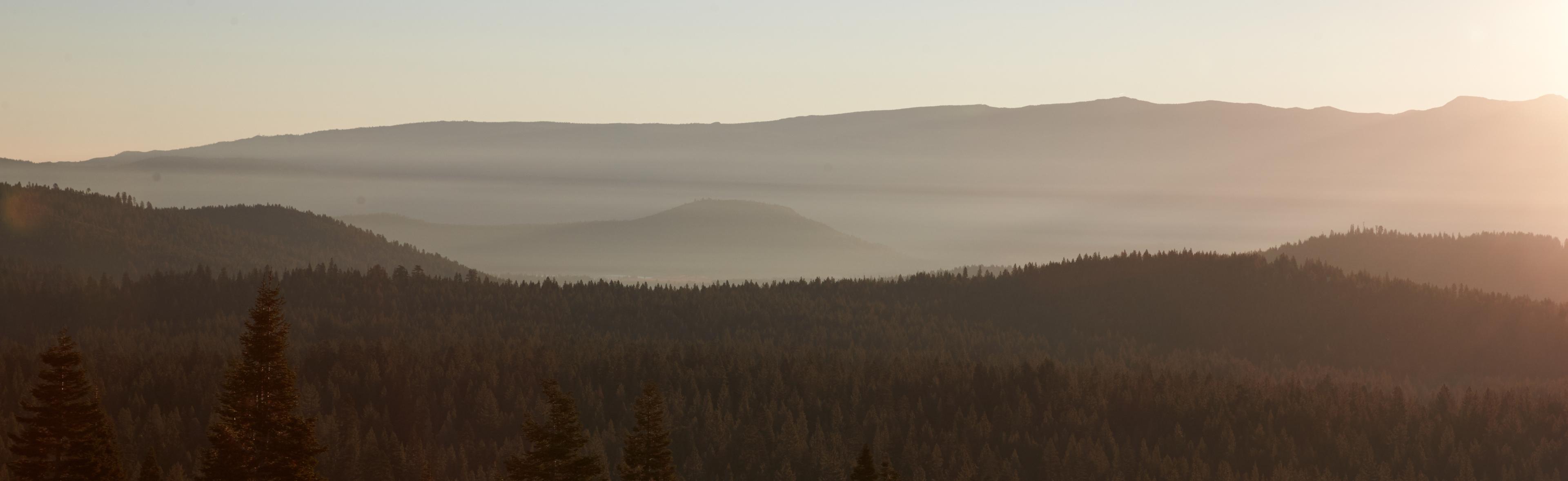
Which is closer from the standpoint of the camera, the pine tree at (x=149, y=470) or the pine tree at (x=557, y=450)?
the pine tree at (x=557, y=450)

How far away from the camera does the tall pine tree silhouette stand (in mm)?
52406

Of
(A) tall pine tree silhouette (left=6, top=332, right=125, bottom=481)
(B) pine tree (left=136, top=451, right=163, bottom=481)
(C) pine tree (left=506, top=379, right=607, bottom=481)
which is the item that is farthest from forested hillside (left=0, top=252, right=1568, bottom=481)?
(C) pine tree (left=506, top=379, right=607, bottom=481)

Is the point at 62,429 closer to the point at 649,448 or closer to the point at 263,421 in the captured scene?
the point at 263,421

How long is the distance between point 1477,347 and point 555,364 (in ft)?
410

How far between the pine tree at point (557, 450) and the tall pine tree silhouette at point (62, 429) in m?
16.6

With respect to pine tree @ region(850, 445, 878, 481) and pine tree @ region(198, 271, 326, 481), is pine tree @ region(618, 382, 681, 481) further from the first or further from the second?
pine tree @ region(198, 271, 326, 481)

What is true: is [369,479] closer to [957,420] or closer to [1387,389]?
[957,420]

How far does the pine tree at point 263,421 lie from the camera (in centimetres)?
4369

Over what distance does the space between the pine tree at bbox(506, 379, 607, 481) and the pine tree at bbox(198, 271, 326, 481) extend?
39.2ft

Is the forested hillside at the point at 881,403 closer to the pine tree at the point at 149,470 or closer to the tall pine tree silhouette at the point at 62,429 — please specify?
the pine tree at the point at 149,470

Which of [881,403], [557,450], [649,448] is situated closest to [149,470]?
[557,450]

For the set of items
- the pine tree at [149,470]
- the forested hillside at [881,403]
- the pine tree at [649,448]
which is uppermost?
the pine tree at [649,448]

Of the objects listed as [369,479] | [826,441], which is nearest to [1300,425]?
[826,441]

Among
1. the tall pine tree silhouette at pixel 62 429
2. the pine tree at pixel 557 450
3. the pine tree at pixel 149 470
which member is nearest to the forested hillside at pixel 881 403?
the pine tree at pixel 149 470
